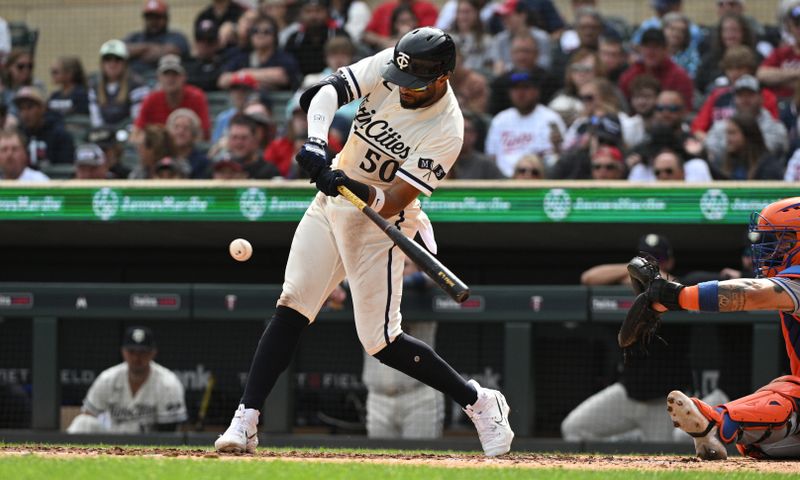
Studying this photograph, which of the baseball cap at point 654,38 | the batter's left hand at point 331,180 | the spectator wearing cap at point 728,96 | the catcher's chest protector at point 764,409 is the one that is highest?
the baseball cap at point 654,38

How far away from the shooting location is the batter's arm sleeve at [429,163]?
193 inches

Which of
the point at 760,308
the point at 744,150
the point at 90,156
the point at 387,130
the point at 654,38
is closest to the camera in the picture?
the point at 760,308

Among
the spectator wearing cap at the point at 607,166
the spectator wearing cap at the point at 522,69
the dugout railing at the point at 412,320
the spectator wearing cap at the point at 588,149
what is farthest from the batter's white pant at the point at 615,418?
the spectator wearing cap at the point at 522,69

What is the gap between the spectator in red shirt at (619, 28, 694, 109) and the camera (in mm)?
9602

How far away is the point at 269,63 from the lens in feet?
→ 35.3

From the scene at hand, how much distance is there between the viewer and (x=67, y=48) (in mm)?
11953

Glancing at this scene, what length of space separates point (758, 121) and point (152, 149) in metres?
4.26

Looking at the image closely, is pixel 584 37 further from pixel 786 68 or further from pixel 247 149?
pixel 247 149

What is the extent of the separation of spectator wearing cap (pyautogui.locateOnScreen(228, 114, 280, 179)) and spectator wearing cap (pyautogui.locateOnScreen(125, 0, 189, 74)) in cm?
285

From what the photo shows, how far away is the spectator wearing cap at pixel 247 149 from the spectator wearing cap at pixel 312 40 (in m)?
1.84

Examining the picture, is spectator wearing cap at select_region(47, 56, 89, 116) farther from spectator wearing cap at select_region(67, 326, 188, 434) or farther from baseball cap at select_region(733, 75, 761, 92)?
baseball cap at select_region(733, 75, 761, 92)

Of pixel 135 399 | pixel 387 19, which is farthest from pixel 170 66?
Answer: pixel 135 399

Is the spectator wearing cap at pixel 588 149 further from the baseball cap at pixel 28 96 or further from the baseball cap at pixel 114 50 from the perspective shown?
the baseball cap at pixel 28 96

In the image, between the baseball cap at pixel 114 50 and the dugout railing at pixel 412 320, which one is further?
the baseball cap at pixel 114 50
